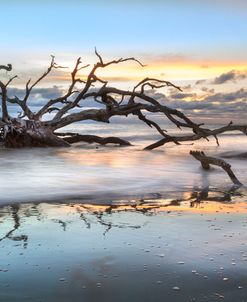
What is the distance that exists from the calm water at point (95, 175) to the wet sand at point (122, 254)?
138cm

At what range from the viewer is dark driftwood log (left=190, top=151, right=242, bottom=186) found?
8023 mm

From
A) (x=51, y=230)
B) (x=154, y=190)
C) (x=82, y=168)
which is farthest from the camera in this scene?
(x=82, y=168)

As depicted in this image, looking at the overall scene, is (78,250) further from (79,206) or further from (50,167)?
(50,167)

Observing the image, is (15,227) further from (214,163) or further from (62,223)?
(214,163)

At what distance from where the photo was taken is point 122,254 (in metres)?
3.48

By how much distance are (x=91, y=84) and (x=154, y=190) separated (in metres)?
7.70

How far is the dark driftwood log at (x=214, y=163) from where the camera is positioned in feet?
26.3

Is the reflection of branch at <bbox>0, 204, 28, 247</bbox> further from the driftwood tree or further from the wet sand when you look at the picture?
the driftwood tree

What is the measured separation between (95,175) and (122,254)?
553cm

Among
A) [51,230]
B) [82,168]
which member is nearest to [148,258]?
[51,230]

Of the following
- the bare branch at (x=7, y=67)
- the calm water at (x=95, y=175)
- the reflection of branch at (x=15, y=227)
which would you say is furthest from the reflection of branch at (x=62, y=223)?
the bare branch at (x=7, y=67)

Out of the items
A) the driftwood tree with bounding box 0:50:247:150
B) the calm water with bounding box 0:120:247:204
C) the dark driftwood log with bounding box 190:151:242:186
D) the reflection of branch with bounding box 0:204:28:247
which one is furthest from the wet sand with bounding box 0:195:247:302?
the driftwood tree with bounding box 0:50:247:150

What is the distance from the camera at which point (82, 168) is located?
33.3 ft

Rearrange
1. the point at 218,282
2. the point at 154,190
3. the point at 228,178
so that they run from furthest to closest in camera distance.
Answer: the point at 228,178, the point at 154,190, the point at 218,282
